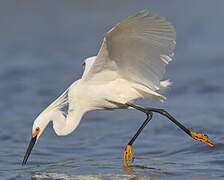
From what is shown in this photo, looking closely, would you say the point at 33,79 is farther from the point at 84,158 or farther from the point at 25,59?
the point at 84,158

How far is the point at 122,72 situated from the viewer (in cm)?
855

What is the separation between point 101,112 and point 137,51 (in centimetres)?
624

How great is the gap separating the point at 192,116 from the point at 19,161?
195 inches

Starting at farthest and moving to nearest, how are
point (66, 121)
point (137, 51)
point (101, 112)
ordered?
point (101, 112), point (66, 121), point (137, 51)

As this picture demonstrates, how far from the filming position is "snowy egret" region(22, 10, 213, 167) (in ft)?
24.9

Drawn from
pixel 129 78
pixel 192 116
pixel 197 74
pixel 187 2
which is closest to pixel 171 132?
pixel 192 116

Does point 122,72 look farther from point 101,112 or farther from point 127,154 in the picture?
point 101,112

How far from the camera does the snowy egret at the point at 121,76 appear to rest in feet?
24.9

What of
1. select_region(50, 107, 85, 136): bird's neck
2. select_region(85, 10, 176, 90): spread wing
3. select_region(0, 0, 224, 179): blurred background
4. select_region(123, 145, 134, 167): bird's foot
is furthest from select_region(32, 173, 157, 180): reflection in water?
select_region(85, 10, 176, 90): spread wing

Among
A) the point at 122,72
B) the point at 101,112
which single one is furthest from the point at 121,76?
the point at 101,112

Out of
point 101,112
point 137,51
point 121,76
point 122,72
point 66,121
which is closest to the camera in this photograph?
point 137,51

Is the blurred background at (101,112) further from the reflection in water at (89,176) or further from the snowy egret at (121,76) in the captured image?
the snowy egret at (121,76)

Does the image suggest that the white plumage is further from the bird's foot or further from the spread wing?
the bird's foot

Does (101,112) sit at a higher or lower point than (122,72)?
lower
